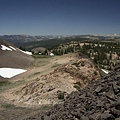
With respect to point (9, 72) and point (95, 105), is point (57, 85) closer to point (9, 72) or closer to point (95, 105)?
point (95, 105)

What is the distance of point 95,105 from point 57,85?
17.8 m

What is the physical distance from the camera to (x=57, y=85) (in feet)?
104

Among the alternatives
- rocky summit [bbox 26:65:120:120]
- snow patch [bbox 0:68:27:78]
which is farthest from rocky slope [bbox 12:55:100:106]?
snow patch [bbox 0:68:27:78]

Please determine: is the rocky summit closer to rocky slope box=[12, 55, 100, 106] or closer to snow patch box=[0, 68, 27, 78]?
rocky slope box=[12, 55, 100, 106]

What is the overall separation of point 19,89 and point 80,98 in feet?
63.6

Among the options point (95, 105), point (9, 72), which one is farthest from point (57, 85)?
point (9, 72)

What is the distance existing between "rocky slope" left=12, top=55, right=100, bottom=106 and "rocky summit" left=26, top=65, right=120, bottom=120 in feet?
39.2

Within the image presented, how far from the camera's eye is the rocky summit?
12.6 metres

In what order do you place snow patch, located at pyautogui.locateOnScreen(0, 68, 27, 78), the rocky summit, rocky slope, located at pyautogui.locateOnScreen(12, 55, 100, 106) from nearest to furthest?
the rocky summit < rocky slope, located at pyautogui.locateOnScreen(12, 55, 100, 106) < snow patch, located at pyautogui.locateOnScreen(0, 68, 27, 78)

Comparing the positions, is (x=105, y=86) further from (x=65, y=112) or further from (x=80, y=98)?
(x=65, y=112)

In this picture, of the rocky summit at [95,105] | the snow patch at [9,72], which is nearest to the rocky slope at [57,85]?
the rocky summit at [95,105]

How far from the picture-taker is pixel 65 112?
15.1m

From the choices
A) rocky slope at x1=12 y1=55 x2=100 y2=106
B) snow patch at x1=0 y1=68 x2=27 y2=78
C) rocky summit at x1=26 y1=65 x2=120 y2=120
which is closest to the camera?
rocky summit at x1=26 y1=65 x2=120 y2=120

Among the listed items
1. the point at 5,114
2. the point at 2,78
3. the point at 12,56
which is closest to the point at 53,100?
the point at 5,114
